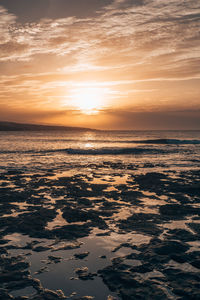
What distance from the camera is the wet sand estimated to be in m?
4.42

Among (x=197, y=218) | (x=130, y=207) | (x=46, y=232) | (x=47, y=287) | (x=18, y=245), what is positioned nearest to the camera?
(x=47, y=287)

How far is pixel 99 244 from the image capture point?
6.20 m

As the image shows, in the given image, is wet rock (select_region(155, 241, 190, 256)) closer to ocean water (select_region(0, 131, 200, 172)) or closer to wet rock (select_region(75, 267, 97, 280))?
wet rock (select_region(75, 267, 97, 280))

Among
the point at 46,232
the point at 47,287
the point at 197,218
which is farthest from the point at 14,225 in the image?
the point at 197,218

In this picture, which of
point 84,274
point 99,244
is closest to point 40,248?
point 99,244

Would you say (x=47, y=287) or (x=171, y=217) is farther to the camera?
(x=171, y=217)

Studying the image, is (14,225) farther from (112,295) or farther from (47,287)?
(112,295)

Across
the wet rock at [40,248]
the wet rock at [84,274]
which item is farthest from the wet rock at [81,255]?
the wet rock at [40,248]

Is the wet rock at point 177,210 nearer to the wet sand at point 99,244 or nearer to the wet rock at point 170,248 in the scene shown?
the wet sand at point 99,244

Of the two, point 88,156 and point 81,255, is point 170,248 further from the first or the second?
point 88,156

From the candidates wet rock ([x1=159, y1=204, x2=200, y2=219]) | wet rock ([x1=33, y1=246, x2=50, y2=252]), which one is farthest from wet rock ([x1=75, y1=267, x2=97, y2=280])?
wet rock ([x1=159, y1=204, x2=200, y2=219])

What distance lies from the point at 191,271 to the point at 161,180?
10.0 m

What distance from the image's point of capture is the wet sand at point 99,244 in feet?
14.5

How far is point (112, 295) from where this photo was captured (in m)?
4.22
